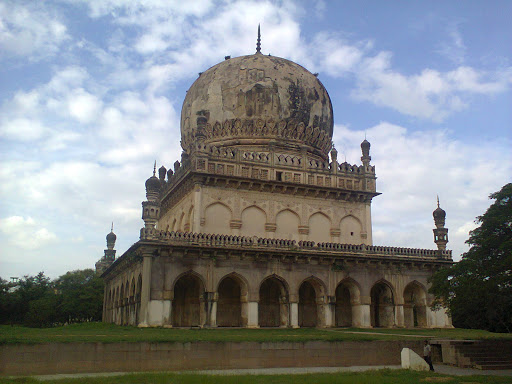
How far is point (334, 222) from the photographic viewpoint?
29.4 m

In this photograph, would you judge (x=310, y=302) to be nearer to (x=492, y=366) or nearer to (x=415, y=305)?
(x=415, y=305)

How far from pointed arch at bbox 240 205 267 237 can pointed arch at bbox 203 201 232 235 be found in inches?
33.5

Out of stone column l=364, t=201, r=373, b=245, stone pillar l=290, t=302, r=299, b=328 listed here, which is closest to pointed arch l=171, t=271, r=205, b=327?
stone pillar l=290, t=302, r=299, b=328

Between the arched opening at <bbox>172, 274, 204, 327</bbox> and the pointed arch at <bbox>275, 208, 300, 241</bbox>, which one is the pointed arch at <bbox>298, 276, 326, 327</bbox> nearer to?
the pointed arch at <bbox>275, 208, 300, 241</bbox>

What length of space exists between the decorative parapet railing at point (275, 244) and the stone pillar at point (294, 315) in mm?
2653

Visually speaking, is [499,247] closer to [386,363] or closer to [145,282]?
[386,363]

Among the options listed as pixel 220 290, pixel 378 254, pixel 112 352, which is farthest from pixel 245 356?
pixel 378 254

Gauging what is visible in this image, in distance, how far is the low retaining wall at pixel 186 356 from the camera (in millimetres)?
12469

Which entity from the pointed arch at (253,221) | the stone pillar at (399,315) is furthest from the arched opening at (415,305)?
the pointed arch at (253,221)

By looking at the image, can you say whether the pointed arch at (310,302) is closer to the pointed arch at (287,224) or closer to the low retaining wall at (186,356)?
the pointed arch at (287,224)

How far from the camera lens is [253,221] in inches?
1105

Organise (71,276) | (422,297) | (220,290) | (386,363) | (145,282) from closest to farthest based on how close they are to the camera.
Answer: (386,363) → (145,282) → (220,290) → (422,297) → (71,276)

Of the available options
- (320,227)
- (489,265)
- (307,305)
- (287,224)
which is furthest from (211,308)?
(489,265)

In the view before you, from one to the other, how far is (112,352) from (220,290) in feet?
43.4
